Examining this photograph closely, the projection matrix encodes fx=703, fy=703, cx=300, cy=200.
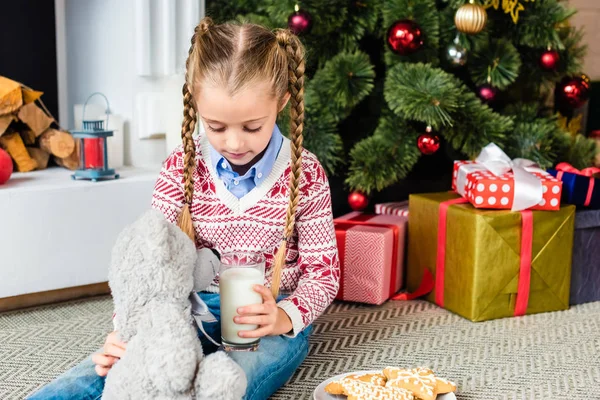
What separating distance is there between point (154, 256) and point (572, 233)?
1.01m

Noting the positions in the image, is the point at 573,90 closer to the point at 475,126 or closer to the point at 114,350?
the point at 475,126

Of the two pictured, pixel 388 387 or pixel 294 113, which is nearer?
pixel 388 387

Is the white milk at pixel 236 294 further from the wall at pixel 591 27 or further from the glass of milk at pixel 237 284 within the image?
the wall at pixel 591 27

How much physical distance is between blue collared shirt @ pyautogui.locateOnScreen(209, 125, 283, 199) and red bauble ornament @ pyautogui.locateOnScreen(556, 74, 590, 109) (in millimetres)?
996

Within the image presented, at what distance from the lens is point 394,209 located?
1.75 m

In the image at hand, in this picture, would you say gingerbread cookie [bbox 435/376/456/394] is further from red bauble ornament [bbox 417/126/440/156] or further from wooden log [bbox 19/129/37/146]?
wooden log [bbox 19/129/37/146]

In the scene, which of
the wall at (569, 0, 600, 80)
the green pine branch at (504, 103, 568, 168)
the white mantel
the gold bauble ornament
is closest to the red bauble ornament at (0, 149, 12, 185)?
the white mantel

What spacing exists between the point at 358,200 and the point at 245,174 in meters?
0.63

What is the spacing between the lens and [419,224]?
1.60 metres

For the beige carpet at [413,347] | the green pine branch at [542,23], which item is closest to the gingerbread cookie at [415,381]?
the beige carpet at [413,347]

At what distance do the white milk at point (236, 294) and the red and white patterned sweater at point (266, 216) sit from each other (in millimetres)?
159

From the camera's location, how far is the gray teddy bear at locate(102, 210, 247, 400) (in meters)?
0.83

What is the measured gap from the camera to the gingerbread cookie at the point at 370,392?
98 centimetres

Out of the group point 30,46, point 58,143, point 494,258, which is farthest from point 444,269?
point 30,46
